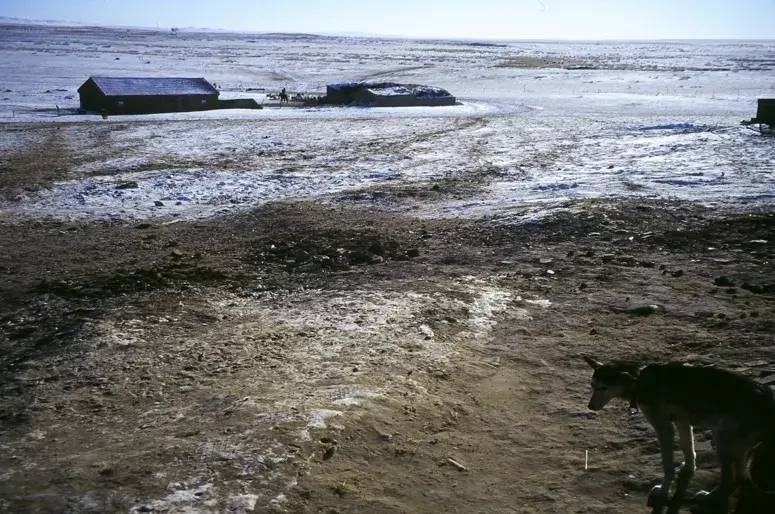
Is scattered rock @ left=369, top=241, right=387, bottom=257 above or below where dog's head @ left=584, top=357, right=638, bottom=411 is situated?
below

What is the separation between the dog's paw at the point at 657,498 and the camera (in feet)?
16.6

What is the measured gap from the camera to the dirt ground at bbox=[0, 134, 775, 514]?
5.66 meters

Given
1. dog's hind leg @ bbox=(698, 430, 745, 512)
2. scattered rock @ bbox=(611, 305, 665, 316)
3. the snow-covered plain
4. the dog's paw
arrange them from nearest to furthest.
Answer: dog's hind leg @ bbox=(698, 430, 745, 512), the dog's paw, scattered rock @ bbox=(611, 305, 665, 316), the snow-covered plain

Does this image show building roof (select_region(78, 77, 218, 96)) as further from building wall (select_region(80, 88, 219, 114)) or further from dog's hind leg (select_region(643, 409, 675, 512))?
dog's hind leg (select_region(643, 409, 675, 512))

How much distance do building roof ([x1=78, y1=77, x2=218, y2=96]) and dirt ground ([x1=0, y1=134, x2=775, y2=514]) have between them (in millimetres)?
30414

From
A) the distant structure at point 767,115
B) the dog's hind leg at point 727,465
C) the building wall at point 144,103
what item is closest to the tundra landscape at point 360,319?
the dog's hind leg at point 727,465

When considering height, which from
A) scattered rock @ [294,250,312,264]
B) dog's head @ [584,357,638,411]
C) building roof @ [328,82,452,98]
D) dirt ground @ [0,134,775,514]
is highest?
building roof @ [328,82,452,98]

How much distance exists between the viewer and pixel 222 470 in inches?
227

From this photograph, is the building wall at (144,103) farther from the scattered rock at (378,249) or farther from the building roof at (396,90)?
the scattered rock at (378,249)

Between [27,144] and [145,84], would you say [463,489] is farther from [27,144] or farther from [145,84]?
[145,84]

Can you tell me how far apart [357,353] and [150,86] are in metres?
40.1

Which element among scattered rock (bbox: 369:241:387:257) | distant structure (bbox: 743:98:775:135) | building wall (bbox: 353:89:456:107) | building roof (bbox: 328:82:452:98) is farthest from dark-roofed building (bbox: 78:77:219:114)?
scattered rock (bbox: 369:241:387:257)

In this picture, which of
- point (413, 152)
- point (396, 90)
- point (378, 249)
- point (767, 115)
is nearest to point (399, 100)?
point (396, 90)

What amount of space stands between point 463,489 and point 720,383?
214 cm
